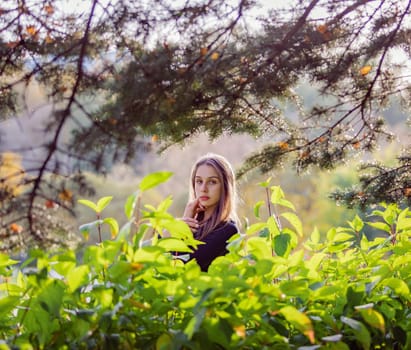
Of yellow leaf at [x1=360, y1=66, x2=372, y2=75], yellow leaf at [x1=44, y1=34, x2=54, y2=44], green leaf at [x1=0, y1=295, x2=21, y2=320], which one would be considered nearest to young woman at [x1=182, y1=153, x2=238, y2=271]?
yellow leaf at [x1=360, y1=66, x2=372, y2=75]

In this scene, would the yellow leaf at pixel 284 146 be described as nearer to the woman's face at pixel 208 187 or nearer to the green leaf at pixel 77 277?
the woman's face at pixel 208 187

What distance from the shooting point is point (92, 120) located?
1886 mm

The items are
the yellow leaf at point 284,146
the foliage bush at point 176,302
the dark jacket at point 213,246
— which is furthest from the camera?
the dark jacket at point 213,246

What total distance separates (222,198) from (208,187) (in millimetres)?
Result: 105

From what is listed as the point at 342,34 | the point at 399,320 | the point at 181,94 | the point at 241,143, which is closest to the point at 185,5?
the point at 181,94

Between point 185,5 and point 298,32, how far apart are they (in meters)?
0.42

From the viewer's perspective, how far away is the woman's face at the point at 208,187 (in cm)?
384

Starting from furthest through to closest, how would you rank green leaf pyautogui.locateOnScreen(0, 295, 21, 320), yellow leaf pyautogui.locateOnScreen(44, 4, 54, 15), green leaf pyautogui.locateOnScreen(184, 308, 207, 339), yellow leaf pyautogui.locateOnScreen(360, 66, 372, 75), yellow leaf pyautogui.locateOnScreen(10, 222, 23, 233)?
yellow leaf pyautogui.locateOnScreen(360, 66, 372, 75), yellow leaf pyautogui.locateOnScreen(44, 4, 54, 15), yellow leaf pyautogui.locateOnScreen(10, 222, 23, 233), green leaf pyautogui.locateOnScreen(0, 295, 21, 320), green leaf pyautogui.locateOnScreen(184, 308, 207, 339)

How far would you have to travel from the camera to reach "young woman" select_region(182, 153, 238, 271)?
12.2 feet

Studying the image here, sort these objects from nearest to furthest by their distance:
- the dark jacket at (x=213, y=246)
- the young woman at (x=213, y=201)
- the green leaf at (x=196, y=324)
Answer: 1. the green leaf at (x=196, y=324)
2. the dark jacket at (x=213, y=246)
3. the young woman at (x=213, y=201)

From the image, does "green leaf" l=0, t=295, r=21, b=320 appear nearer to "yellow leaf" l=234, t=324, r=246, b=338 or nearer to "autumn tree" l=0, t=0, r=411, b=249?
"autumn tree" l=0, t=0, r=411, b=249

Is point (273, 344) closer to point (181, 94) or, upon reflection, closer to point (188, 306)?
point (188, 306)

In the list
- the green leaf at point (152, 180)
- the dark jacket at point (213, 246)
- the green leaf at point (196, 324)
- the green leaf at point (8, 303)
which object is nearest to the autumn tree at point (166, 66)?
the green leaf at point (8, 303)

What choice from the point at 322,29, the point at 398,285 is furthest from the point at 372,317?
the point at 322,29
